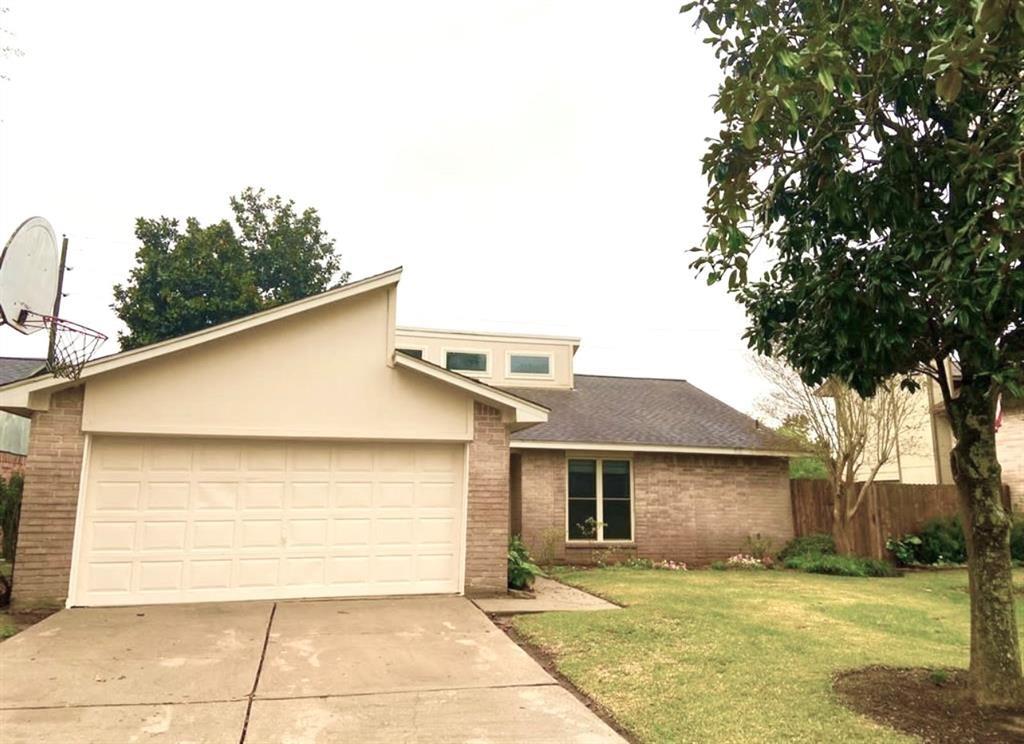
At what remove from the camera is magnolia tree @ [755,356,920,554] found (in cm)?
1535

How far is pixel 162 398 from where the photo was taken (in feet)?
31.6

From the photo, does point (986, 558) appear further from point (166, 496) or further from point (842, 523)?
point (842, 523)

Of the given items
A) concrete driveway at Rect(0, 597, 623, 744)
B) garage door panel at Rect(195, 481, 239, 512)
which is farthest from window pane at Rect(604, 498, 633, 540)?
garage door panel at Rect(195, 481, 239, 512)

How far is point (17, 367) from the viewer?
17.6 metres

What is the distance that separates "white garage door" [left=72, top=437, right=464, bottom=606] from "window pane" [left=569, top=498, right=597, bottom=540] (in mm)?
5503

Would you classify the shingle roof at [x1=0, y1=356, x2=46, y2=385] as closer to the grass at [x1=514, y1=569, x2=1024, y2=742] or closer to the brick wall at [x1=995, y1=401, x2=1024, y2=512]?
the grass at [x1=514, y1=569, x2=1024, y2=742]

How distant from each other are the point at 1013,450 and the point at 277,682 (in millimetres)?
20905

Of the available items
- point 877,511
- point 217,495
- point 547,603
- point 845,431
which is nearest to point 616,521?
point 845,431

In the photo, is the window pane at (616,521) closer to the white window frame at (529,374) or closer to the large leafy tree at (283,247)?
the white window frame at (529,374)

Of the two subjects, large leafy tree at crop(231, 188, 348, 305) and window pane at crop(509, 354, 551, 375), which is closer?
window pane at crop(509, 354, 551, 375)

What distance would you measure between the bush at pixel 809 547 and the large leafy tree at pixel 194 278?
18.2 m

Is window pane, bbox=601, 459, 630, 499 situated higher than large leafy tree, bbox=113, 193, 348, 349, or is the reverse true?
large leafy tree, bbox=113, 193, 348, 349

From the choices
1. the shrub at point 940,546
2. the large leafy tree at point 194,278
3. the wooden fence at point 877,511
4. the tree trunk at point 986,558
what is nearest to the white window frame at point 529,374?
the wooden fence at point 877,511

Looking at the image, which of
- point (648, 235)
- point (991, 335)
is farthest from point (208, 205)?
point (991, 335)
